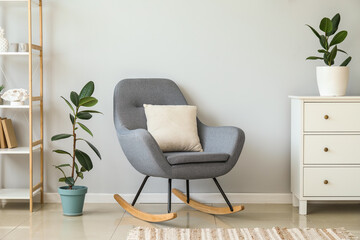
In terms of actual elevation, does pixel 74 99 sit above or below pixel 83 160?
above

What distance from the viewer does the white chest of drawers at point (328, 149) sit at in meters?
3.79

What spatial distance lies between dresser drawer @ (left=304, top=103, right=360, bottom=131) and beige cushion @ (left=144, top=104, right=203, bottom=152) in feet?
2.60

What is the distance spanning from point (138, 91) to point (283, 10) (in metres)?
1.26

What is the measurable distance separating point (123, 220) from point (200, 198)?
0.78m

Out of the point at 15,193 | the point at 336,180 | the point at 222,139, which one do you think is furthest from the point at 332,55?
the point at 15,193

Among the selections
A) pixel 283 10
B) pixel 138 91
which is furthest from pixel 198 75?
pixel 283 10

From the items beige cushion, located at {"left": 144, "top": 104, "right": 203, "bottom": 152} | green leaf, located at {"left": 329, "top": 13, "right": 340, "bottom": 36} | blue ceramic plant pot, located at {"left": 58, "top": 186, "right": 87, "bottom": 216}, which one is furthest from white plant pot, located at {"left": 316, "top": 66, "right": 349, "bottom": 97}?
blue ceramic plant pot, located at {"left": 58, "top": 186, "right": 87, "bottom": 216}

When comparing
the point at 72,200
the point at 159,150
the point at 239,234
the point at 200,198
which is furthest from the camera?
the point at 200,198

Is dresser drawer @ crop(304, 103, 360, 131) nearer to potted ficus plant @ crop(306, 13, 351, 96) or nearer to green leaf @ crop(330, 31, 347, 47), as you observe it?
potted ficus plant @ crop(306, 13, 351, 96)

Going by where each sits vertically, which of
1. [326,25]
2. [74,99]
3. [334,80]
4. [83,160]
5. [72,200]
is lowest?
[72,200]

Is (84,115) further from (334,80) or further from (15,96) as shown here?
(334,80)

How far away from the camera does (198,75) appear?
419 centimetres

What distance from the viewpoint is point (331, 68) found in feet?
12.7

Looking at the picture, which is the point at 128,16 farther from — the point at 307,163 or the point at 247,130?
the point at 307,163
